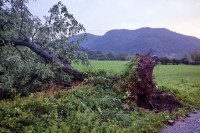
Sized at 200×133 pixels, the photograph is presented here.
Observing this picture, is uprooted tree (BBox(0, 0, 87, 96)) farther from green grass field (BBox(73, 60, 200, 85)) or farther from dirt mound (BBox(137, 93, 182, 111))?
dirt mound (BBox(137, 93, 182, 111))

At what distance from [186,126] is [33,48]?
7.46 m

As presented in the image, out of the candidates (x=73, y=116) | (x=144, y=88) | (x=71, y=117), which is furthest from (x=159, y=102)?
(x=71, y=117)

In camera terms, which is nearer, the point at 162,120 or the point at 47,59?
the point at 162,120

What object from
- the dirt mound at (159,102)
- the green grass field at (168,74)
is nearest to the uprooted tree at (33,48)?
the green grass field at (168,74)

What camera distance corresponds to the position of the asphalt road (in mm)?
5098

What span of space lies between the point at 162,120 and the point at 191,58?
170ft

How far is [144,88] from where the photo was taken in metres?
7.55

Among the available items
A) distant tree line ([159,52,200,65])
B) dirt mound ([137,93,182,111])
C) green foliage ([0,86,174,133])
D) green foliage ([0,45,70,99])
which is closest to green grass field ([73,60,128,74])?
dirt mound ([137,93,182,111])

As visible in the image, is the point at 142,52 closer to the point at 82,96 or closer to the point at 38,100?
the point at 82,96

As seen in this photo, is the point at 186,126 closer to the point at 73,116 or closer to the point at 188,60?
the point at 73,116

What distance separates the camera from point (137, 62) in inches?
311

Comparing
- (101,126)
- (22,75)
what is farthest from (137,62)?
(22,75)

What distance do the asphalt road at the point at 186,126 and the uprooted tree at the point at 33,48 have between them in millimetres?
4845

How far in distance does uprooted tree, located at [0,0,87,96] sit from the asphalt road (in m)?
4.84
